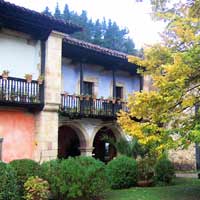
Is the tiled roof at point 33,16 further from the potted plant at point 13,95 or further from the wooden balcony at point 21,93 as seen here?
the potted plant at point 13,95

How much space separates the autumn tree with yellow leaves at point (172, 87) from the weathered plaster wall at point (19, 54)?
18.1 ft

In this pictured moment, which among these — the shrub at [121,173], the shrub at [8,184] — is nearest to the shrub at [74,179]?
the shrub at [8,184]

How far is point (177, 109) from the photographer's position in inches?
439

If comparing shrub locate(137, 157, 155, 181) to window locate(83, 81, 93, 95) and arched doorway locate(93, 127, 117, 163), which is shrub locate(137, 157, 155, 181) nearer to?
window locate(83, 81, 93, 95)

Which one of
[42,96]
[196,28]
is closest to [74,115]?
[42,96]

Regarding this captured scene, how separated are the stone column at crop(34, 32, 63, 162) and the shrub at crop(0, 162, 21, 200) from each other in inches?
167

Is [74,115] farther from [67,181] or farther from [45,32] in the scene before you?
[67,181]

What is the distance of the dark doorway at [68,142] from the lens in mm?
21469

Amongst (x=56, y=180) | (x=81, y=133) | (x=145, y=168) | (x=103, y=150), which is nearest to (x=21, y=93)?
(x=56, y=180)

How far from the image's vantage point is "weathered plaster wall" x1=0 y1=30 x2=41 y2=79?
1475 centimetres

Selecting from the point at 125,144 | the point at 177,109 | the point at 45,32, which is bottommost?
the point at 125,144

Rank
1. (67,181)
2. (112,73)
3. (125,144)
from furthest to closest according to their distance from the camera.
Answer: (112,73) < (125,144) < (67,181)

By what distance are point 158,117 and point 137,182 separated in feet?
17.8

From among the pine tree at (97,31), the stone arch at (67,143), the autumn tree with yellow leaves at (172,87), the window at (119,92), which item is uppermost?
the pine tree at (97,31)
